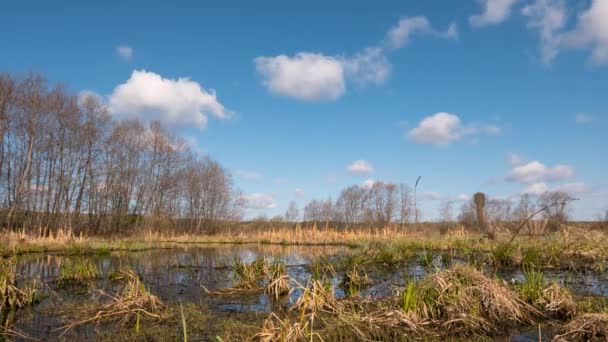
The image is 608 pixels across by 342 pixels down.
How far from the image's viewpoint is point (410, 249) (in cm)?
1456

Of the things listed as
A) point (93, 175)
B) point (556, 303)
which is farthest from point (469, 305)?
point (93, 175)

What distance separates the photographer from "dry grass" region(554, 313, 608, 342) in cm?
410

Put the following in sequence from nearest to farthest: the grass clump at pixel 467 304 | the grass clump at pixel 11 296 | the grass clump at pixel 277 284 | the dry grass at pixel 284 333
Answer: the dry grass at pixel 284 333, the grass clump at pixel 467 304, the grass clump at pixel 11 296, the grass clump at pixel 277 284

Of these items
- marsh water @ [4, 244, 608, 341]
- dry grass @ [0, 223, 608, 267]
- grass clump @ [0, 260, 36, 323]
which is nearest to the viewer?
marsh water @ [4, 244, 608, 341]

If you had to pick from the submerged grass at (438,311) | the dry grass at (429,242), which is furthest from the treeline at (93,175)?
the submerged grass at (438,311)

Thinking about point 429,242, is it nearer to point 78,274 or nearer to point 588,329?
point 588,329

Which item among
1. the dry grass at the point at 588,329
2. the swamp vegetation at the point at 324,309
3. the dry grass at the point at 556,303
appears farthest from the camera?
the dry grass at the point at 556,303

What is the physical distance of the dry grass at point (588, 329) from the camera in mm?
4098

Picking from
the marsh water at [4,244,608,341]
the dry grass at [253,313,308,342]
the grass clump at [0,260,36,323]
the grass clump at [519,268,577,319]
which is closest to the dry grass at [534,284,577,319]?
the grass clump at [519,268,577,319]

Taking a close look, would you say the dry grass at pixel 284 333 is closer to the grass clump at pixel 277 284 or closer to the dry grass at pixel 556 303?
the grass clump at pixel 277 284

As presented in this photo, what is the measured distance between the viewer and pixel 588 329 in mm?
4203

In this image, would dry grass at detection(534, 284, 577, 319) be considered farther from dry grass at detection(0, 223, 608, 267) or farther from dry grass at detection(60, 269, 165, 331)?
dry grass at detection(60, 269, 165, 331)

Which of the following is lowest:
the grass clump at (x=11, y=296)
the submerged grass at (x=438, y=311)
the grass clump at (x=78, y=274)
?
the grass clump at (x=78, y=274)

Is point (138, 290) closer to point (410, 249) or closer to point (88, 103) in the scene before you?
point (410, 249)
